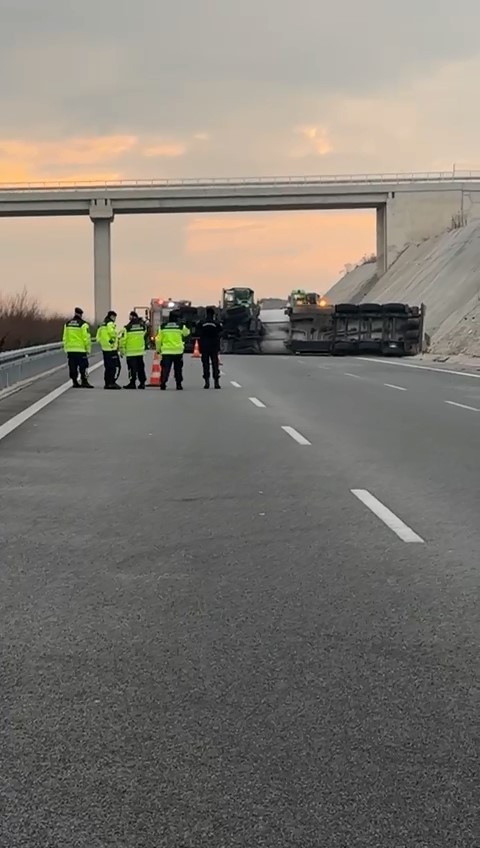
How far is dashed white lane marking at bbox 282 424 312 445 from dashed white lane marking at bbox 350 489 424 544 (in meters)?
3.95

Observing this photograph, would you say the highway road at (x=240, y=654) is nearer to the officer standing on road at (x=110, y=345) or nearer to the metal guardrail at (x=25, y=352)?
the metal guardrail at (x=25, y=352)

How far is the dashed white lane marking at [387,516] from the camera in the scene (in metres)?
7.95

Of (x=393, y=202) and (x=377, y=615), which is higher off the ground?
(x=393, y=202)

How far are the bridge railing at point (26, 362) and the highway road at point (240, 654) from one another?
11.7 m

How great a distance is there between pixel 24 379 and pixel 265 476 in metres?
16.3

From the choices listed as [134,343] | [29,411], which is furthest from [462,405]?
[29,411]

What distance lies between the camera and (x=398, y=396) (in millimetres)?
21875

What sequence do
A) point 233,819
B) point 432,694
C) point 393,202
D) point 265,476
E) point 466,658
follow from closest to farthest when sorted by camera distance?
point 233,819 < point 432,694 < point 466,658 < point 265,476 < point 393,202

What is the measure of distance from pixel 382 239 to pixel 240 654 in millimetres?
78118

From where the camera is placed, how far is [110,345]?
23.7 m

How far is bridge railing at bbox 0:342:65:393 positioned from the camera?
75.0 feet

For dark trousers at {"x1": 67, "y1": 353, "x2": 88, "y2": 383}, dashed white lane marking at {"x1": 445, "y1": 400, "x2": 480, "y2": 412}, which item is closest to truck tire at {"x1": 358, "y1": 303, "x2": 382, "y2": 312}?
dark trousers at {"x1": 67, "y1": 353, "x2": 88, "y2": 383}

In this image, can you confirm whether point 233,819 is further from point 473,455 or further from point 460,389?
point 460,389

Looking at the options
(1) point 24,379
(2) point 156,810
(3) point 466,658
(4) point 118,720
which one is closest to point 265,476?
(3) point 466,658
